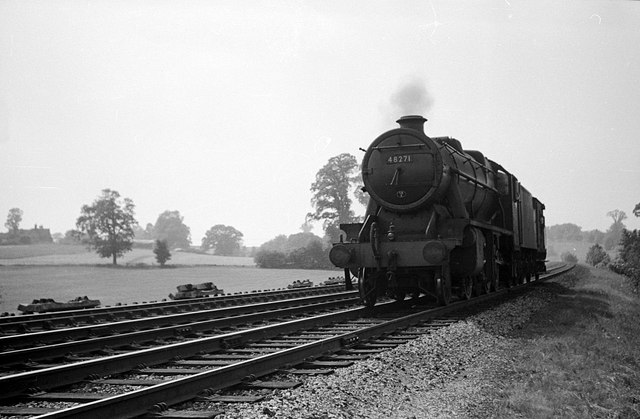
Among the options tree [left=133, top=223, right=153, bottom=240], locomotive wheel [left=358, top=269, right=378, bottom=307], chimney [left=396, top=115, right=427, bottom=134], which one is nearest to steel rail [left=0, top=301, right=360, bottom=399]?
locomotive wheel [left=358, top=269, right=378, bottom=307]

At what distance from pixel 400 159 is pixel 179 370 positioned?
771 cm

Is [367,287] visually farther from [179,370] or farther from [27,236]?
[27,236]

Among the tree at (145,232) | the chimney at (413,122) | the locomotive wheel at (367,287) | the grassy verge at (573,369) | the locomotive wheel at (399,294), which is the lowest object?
the grassy verge at (573,369)

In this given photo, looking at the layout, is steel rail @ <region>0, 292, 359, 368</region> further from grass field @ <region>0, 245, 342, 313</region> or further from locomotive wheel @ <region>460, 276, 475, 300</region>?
grass field @ <region>0, 245, 342, 313</region>

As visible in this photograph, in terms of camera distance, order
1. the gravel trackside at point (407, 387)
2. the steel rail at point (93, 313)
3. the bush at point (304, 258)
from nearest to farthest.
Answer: the gravel trackside at point (407, 387) < the steel rail at point (93, 313) < the bush at point (304, 258)

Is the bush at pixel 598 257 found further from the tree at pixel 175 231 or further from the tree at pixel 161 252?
the tree at pixel 175 231

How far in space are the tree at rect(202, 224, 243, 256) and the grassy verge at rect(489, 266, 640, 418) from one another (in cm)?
8047

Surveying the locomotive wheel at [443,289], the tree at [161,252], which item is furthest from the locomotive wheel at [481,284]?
the tree at [161,252]

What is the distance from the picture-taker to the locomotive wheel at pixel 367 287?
12.7 m

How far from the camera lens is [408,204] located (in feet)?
41.7

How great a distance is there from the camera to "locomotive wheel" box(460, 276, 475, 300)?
1378 cm

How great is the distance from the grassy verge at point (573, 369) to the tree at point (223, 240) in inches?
3168

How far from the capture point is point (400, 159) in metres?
12.8

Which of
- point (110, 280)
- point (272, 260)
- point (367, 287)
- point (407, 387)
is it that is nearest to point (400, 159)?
point (367, 287)
